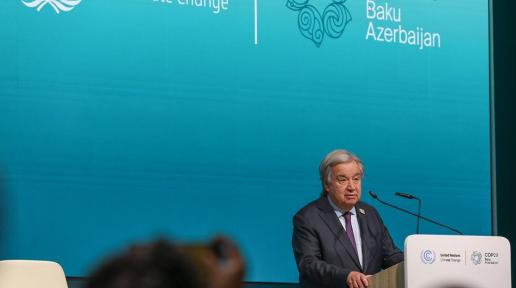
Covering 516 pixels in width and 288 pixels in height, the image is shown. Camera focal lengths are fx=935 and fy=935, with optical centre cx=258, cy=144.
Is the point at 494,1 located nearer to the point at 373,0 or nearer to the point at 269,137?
the point at 373,0

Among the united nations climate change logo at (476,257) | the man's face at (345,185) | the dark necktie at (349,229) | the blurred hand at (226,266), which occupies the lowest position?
the united nations climate change logo at (476,257)

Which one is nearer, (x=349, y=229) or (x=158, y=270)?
(x=158, y=270)

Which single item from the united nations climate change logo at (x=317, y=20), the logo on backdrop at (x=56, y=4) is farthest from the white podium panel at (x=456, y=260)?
the logo on backdrop at (x=56, y=4)

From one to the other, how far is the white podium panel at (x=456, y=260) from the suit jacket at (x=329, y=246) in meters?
0.33

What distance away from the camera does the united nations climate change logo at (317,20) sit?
18.9 feet

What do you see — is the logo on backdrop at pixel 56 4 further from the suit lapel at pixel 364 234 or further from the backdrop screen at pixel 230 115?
the suit lapel at pixel 364 234

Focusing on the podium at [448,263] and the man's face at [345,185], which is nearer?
the podium at [448,263]

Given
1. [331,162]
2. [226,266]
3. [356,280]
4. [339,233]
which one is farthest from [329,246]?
[226,266]

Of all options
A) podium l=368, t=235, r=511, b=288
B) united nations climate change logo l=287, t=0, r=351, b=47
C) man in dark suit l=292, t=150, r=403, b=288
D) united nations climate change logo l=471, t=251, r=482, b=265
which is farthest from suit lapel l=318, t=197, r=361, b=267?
united nations climate change logo l=287, t=0, r=351, b=47

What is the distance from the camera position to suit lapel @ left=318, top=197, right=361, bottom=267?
4.33 m

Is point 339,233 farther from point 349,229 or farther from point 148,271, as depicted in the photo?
point 148,271

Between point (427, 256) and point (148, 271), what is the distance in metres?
3.51

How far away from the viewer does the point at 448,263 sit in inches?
158

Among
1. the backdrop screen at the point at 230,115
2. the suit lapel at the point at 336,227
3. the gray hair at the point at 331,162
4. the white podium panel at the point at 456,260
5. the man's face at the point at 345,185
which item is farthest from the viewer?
the backdrop screen at the point at 230,115
